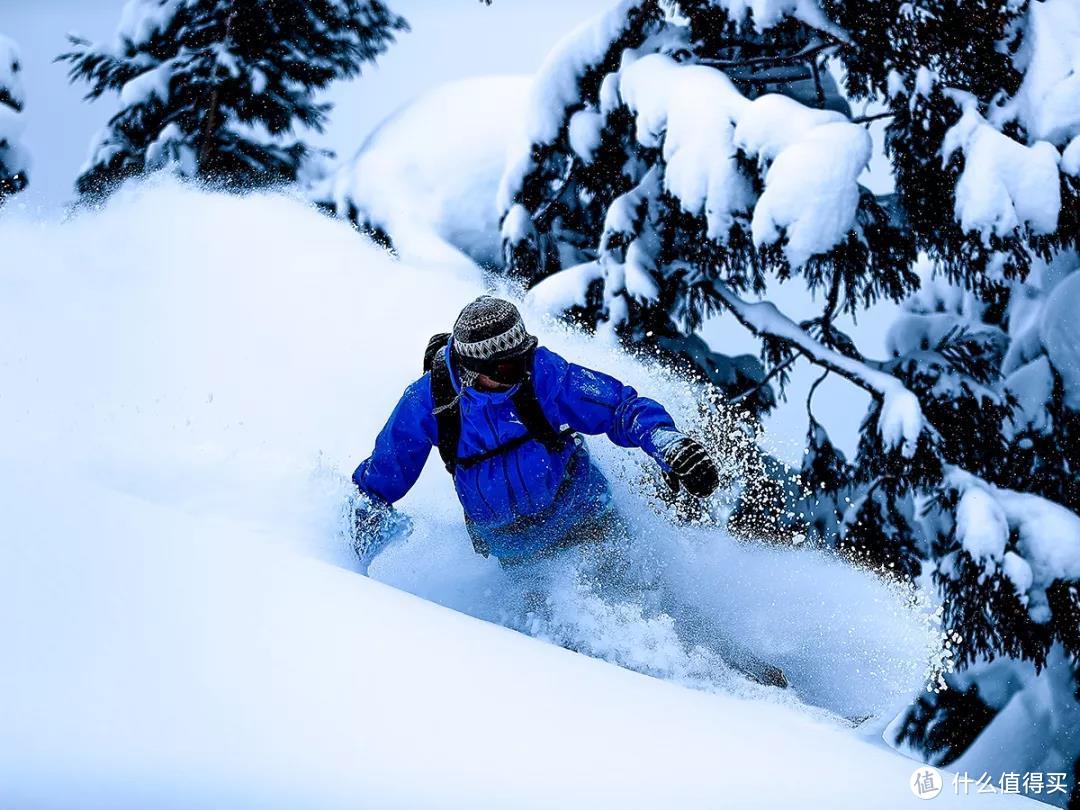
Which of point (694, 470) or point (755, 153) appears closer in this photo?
point (694, 470)

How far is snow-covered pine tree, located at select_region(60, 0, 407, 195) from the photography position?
36.9ft

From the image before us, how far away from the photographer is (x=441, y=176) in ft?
32.8

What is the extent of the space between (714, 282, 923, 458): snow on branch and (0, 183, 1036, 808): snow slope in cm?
87

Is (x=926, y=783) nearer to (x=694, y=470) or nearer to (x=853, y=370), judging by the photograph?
(x=694, y=470)

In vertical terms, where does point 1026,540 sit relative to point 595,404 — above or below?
below

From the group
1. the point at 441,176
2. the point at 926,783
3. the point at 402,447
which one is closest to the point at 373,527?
the point at 402,447

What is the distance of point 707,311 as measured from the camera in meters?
6.61

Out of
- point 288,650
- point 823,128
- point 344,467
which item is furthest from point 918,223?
point 288,650

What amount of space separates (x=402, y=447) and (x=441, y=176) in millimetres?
6994

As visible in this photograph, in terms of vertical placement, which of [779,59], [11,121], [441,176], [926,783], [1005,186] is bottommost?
[11,121]

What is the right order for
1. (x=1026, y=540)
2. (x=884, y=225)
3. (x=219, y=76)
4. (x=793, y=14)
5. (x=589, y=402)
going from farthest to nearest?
1. (x=219, y=76)
2. (x=884, y=225)
3. (x=793, y=14)
4. (x=1026, y=540)
5. (x=589, y=402)

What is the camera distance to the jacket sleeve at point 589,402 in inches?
136

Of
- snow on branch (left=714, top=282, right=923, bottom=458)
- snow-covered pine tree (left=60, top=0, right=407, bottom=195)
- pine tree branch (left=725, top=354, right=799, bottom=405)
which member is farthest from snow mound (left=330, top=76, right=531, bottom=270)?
pine tree branch (left=725, top=354, right=799, bottom=405)

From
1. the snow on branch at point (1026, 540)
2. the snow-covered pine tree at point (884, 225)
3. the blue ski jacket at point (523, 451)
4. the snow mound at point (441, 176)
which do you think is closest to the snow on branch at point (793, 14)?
the snow-covered pine tree at point (884, 225)
